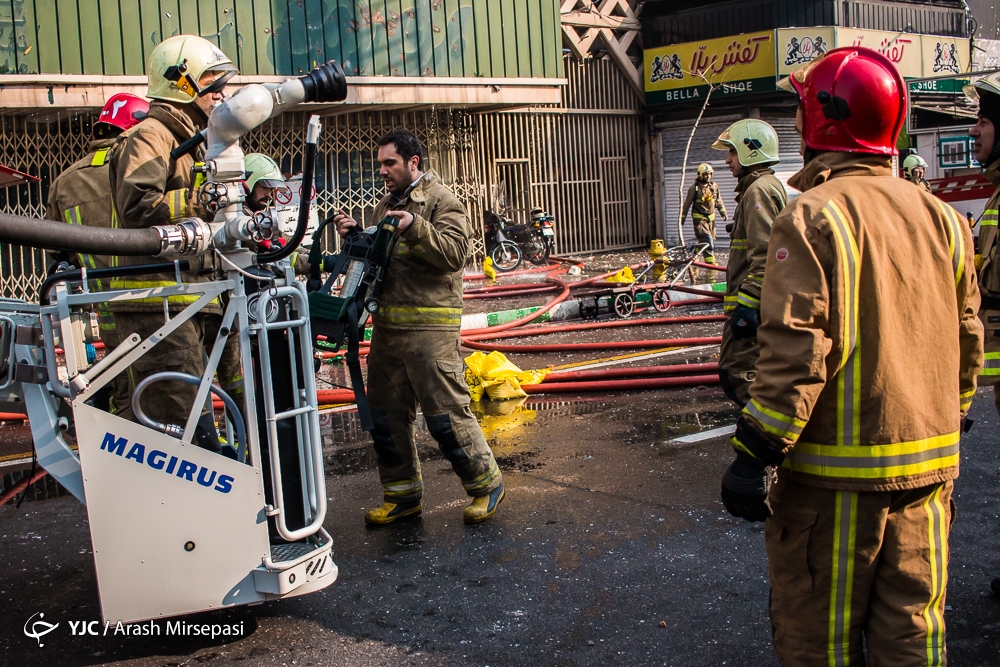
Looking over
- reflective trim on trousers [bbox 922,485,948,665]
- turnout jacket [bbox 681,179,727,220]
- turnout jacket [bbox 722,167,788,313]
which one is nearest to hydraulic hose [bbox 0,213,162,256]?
reflective trim on trousers [bbox 922,485,948,665]

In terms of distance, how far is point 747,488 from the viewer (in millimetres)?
2537

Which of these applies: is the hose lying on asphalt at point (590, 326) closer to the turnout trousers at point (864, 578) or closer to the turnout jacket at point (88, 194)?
the turnout jacket at point (88, 194)

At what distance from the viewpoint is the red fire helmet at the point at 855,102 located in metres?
2.62

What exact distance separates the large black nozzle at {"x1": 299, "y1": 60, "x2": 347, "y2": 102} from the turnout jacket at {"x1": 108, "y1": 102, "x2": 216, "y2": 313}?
0.60 metres

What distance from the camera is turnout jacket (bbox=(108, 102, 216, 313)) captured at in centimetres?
388

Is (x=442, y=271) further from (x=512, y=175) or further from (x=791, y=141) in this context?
(x=791, y=141)

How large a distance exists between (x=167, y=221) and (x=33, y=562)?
1.80 meters

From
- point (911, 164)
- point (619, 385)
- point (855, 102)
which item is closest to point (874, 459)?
point (855, 102)

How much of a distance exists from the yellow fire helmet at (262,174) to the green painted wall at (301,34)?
7920mm

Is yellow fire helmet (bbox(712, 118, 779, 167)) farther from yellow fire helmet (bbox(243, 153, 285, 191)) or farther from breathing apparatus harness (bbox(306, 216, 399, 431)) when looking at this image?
yellow fire helmet (bbox(243, 153, 285, 191))

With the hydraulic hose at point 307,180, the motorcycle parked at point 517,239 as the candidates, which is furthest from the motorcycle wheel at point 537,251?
the hydraulic hose at point 307,180

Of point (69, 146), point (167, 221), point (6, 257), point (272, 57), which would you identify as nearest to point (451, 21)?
point (272, 57)

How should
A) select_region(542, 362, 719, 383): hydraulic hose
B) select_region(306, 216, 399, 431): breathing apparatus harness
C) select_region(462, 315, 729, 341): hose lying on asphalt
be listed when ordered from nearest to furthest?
select_region(306, 216, 399, 431): breathing apparatus harness, select_region(542, 362, 719, 383): hydraulic hose, select_region(462, 315, 729, 341): hose lying on asphalt

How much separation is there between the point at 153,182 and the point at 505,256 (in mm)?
13634
